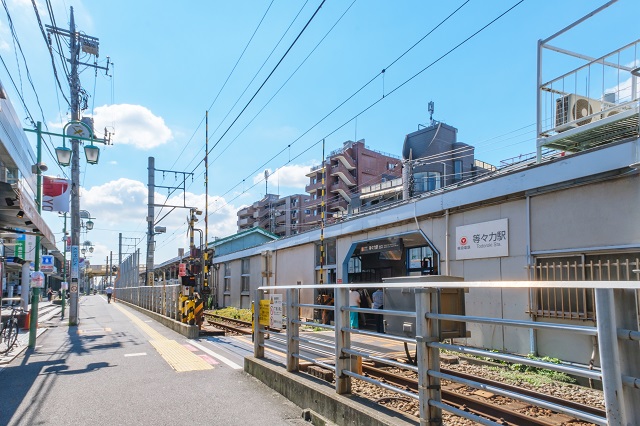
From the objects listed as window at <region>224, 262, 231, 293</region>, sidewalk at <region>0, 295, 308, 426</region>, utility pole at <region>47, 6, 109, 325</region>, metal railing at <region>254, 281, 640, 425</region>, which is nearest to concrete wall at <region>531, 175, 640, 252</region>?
metal railing at <region>254, 281, 640, 425</region>

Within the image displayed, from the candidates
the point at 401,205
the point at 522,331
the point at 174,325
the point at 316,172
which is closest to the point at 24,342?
the point at 174,325

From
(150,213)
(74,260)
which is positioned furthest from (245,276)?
(74,260)

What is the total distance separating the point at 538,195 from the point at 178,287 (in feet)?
37.9

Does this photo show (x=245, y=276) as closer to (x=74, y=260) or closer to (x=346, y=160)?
(x=74, y=260)

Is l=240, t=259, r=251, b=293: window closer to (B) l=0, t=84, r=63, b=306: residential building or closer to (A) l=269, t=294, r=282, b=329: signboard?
(B) l=0, t=84, r=63, b=306: residential building

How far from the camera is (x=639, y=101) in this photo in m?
7.08

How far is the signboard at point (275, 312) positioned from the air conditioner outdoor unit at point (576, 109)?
6038 millimetres

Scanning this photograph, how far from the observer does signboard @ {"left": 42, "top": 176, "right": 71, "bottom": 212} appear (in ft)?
50.3

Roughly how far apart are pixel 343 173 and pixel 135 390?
57.7 metres

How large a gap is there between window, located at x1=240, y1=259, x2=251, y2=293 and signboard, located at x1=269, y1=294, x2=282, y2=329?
1870cm

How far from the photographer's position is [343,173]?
63281 millimetres

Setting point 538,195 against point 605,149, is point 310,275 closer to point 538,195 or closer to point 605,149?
point 538,195

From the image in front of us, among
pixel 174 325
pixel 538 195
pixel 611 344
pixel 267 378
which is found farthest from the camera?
pixel 174 325

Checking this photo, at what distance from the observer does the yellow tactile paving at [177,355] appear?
8.16 meters
